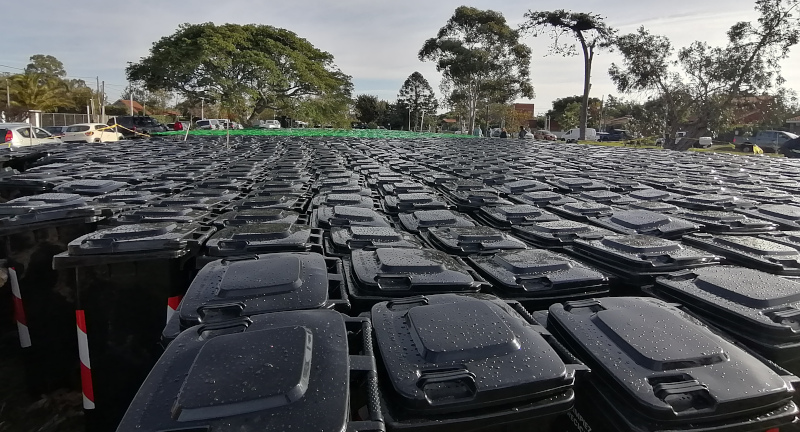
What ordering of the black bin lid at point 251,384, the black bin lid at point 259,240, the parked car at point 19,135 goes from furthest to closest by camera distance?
1. the parked car at point 19,135
2. the black bin lid at point 259,240
3. the black bin lid at point 251,384

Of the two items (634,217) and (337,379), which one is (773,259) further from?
(337,379)

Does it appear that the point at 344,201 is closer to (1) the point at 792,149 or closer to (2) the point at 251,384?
(2) the point at 251,384

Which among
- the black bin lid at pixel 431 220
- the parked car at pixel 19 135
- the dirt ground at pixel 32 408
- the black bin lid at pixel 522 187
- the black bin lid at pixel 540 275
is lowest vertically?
the dirt ground at pixel 32 408

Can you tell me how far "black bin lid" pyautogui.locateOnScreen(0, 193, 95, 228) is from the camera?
3464 millimetres

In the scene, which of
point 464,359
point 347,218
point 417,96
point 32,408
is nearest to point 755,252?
point 464,359

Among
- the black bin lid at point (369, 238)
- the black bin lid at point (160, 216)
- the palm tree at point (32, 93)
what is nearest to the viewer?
the black bin lid at point (369, 238)

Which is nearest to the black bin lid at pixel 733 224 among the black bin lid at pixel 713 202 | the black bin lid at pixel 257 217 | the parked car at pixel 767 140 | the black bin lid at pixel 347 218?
the black bin lid at pixel 713 202

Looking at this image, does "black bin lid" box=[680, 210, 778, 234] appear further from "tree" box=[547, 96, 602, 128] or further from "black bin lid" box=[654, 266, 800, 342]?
"tree" box=[547, 96, 602, 128]

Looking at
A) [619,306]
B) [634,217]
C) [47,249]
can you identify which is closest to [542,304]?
[619,306]

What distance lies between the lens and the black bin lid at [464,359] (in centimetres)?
147

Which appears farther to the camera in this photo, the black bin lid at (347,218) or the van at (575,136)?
the van at (575,136)

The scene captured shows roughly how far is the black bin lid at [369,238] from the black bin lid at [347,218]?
0.25 meters

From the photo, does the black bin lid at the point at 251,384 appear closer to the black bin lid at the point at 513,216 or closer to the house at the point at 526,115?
the black bin lid at the point at 513,216

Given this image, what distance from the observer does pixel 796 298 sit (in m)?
2.08
